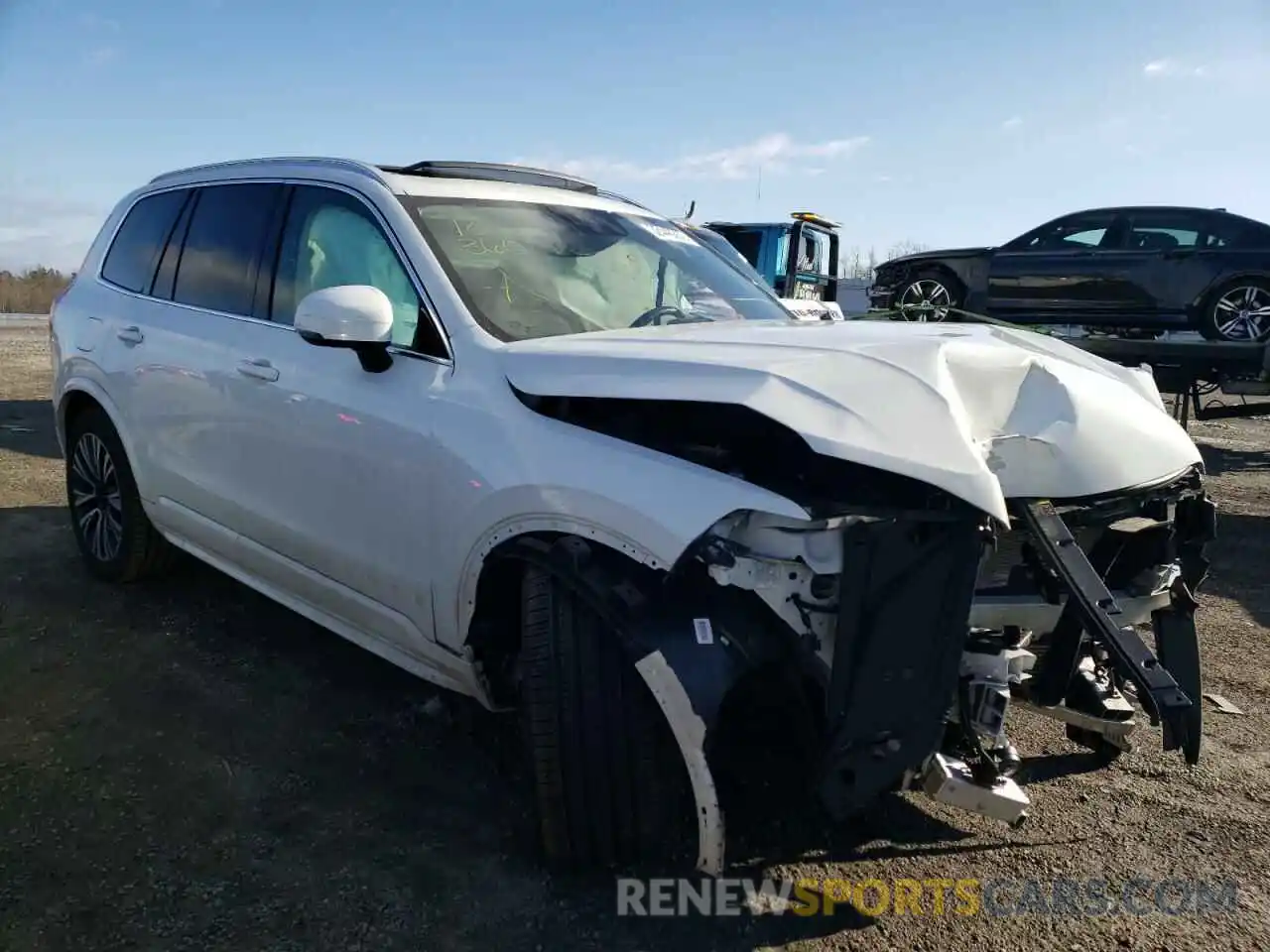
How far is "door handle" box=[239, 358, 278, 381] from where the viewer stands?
3.23 metres

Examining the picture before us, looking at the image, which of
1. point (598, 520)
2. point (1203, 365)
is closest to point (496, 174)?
point (598, 520)

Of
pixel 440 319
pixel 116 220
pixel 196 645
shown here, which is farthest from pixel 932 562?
pixel 116 220

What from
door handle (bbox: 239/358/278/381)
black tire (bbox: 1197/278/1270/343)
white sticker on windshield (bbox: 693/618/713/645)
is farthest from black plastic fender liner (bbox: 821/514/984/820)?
black tire (bbox: 1197/278/1270/343)

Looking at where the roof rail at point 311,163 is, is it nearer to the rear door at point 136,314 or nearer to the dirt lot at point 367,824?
the rear door at point 136,314

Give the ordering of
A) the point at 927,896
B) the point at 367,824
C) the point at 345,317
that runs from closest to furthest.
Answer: the point at 927,896 < the point at 345,317 < the point at 367,824

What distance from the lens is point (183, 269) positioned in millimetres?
3973

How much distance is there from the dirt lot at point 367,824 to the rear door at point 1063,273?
777cm

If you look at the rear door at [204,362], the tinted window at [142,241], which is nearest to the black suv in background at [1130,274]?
the tinted window at [142,241]

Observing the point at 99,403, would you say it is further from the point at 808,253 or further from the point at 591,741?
the point at 808,253

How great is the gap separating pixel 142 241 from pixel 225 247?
0.87 m

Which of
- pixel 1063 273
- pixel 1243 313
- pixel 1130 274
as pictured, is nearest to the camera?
pixel 1243 313

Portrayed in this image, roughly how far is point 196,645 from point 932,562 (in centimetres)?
313

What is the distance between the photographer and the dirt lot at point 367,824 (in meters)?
2.31

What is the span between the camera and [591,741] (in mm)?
2266
